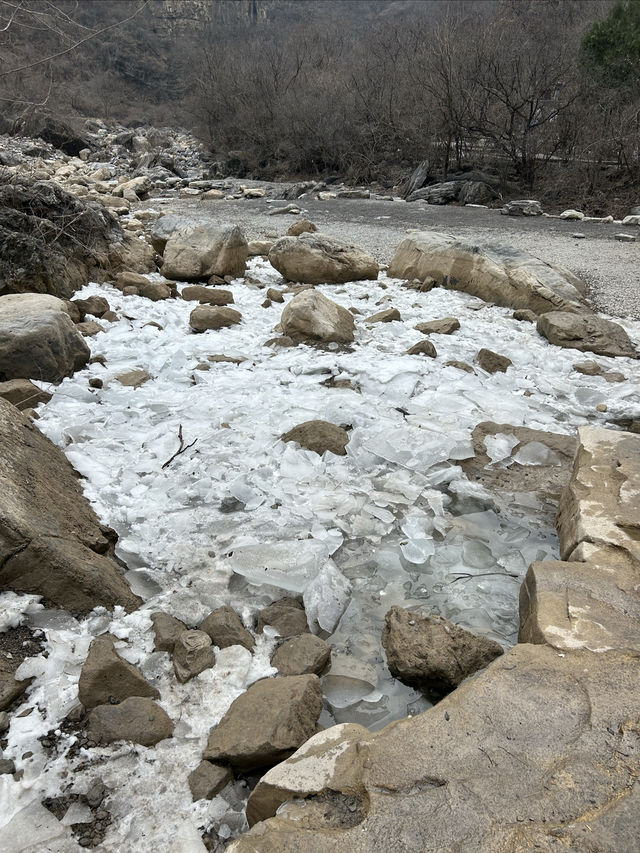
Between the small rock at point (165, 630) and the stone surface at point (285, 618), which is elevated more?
the small rock at point (165, 630)

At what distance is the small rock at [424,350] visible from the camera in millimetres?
4296

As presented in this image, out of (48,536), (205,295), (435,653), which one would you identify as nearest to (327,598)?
(435,653)

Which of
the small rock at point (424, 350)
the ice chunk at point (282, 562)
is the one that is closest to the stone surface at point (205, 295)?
the small rock at point (424, 350)

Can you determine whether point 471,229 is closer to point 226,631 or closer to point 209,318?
point 209,318

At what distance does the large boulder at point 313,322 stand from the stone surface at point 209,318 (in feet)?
1.73

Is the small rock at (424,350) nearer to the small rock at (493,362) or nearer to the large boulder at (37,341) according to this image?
the small rock at (493,362)

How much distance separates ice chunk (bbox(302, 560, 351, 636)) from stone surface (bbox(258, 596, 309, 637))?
3 centimetres

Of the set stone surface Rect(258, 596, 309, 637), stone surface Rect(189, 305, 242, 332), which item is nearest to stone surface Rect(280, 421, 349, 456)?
stone surface Rect(258, 596, 309, 637)

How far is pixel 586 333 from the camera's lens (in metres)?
4.64

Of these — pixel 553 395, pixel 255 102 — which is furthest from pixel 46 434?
pixel 255 102

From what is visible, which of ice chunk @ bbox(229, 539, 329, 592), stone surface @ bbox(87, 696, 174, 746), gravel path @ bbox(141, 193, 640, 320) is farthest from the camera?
gravel path @ bbox(141, 193, 640, 320)

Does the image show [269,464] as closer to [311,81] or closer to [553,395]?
[553,395]

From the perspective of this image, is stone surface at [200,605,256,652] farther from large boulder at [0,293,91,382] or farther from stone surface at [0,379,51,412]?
large boulder at [0,293,91,382]

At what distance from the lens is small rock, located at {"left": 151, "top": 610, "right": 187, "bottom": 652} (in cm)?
181
